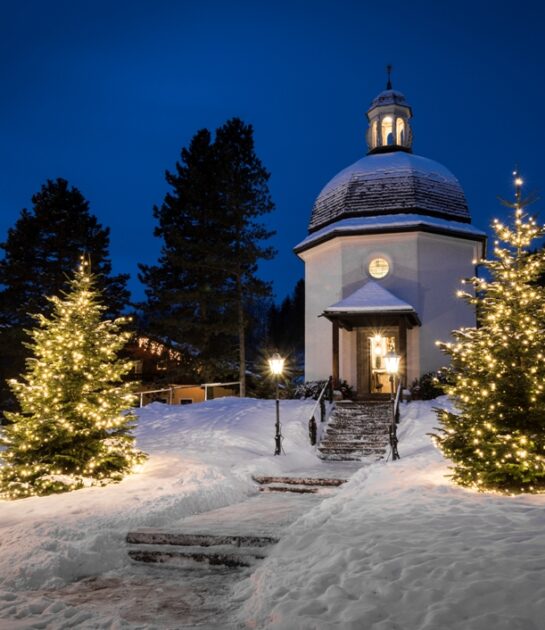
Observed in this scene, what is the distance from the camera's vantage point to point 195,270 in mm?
31109

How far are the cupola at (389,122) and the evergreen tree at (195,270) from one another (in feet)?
29.1

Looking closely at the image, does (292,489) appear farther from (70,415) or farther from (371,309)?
(371,309)

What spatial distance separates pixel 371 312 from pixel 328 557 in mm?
14029

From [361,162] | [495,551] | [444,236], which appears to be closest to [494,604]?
[495,551]

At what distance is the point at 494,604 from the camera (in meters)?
4.45

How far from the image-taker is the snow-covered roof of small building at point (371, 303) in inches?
761

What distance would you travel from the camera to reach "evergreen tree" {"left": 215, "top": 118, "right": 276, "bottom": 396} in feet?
92.8

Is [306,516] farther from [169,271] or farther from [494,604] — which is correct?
[169,271]

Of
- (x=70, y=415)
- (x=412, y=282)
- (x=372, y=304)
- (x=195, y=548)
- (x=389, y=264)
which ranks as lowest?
(x=195, y=548)

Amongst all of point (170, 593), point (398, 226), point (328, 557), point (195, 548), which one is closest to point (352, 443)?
point (195, 548)

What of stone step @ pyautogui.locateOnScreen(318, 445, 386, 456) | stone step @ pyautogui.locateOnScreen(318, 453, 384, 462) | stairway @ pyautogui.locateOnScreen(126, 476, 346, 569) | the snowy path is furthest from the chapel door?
the snowy path

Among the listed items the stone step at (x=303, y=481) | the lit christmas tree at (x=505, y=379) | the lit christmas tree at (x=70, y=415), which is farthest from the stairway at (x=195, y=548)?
the stone step at (x=303, y=481)

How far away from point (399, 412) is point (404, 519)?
34.8 feet

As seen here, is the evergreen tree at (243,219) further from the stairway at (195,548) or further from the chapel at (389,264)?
the stairway at (195,548)
